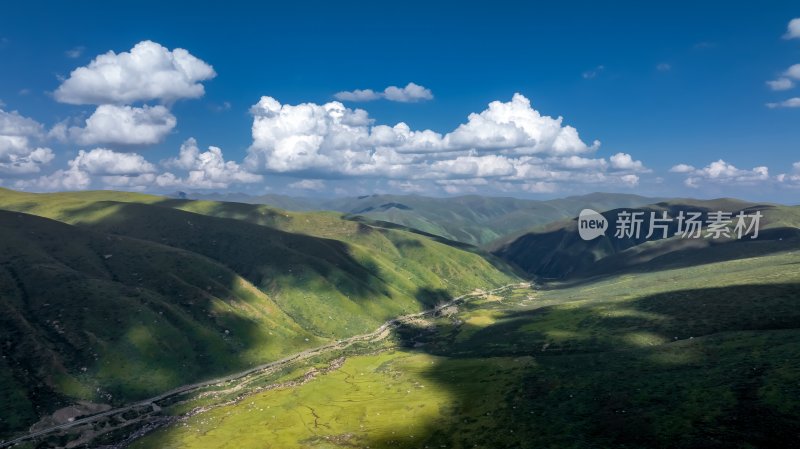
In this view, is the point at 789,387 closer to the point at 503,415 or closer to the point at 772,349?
the point at 772,349

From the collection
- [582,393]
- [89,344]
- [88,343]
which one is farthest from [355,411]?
[88,343]

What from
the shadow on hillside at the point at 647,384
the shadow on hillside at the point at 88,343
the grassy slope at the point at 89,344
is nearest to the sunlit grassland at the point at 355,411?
the shadow on hillside at the point at 647,384

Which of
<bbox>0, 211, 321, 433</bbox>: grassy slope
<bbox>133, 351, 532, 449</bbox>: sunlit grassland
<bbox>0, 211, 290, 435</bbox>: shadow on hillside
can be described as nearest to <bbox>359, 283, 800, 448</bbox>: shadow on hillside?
<bbox>133, 351, 532, 449</bbox>: sunlit grassland

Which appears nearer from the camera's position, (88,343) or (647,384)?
(647,384)

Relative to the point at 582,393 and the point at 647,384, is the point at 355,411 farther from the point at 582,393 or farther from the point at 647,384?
the point at 647,384

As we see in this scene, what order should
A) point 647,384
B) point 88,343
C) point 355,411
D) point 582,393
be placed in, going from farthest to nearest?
1. point 88,343
2. point 355,411
3. point 582,393
4. point 647,384

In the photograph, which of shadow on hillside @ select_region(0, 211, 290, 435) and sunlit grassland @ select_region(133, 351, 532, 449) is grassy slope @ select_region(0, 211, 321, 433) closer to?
shadow on hillside @ select_region(0, 211, 290, 435)
